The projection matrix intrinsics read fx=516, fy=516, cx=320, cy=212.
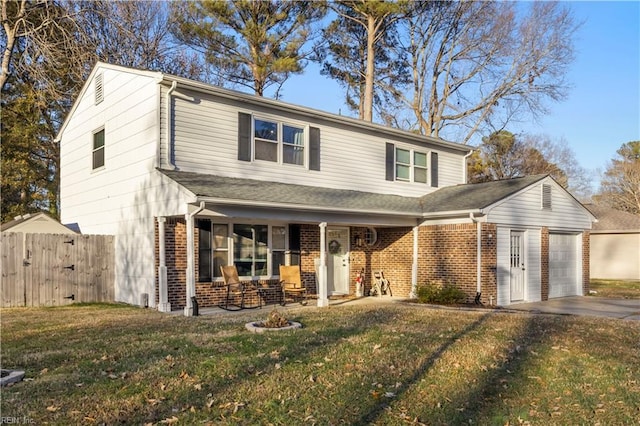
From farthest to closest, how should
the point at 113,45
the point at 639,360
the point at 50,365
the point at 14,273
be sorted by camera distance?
1. the point at 113,45
2. the point at 14,273
3. the point at 639,360
4. the point at 50,365

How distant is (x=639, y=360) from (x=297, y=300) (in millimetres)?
7927

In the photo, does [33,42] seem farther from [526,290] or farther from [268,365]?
[526,290]

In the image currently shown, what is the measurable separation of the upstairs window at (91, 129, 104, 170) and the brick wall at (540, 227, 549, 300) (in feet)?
40.1

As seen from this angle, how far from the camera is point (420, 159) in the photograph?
1675cm

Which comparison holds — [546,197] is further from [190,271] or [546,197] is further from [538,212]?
[190,271]

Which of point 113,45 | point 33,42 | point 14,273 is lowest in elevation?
point 14,273

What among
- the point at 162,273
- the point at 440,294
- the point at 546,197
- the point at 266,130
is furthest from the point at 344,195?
the point at 546,197

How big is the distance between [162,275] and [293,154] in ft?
15.3

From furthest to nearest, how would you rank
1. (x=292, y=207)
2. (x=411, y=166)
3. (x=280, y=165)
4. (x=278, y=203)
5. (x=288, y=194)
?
(x=411, y=166) → (x=280, y=165) → (x=288, y=194) → (x=292, y=207) → (x=278, y=203)

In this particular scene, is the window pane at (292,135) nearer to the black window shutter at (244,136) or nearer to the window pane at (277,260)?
the black window shutter at (244,136)

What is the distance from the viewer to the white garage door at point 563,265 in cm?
1523

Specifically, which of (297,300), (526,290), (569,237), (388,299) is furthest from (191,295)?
(569,237)

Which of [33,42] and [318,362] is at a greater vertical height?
[33,42]

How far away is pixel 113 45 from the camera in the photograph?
20.4 meters
